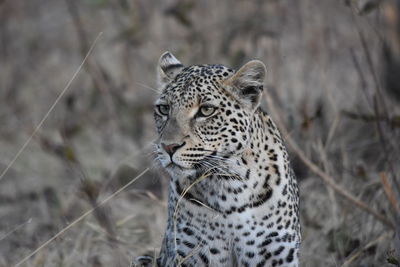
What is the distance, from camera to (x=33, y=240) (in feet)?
26.6

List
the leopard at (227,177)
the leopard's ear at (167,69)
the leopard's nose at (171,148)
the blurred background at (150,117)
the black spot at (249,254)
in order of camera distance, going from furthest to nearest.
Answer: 1. the blurred background at (150,117)
2. the leopard's ear at (167,69)
3. the black spot at (249,254)
4. the leopard at (227,177)
5. the leopard's nose at (171,148)

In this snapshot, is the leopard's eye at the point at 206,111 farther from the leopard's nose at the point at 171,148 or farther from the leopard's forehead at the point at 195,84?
the leopard's nose at the point at 171,148

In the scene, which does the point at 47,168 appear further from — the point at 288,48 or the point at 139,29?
the point at 288,48

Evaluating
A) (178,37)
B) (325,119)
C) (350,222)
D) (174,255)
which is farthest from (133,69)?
(174,255)

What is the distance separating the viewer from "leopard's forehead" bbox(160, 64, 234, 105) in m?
5.09

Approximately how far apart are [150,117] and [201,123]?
6.12 m

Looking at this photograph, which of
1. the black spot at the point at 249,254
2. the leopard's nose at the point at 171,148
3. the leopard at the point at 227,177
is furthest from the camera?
the black spot at the point at 249,254

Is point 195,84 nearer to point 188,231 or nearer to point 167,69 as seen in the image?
point 167,69

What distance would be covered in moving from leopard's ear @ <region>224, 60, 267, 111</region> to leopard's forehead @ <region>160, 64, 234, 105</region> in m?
0.09

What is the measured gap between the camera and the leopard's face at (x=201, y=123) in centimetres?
490

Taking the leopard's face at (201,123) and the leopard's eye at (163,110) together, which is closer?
the leopard's face at (201,123)

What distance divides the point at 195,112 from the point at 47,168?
5671 mm

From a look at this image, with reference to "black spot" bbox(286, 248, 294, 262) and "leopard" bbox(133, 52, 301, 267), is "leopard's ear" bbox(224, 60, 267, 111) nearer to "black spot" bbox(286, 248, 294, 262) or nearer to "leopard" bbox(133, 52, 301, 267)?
"leopard" bbox(133, 52, 301, 267)

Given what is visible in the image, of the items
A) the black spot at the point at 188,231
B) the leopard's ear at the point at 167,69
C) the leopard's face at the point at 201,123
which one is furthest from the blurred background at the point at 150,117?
the black spot at the point at 188,231
